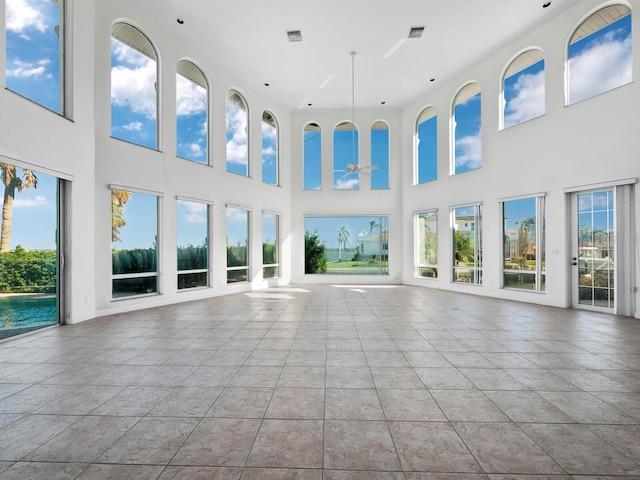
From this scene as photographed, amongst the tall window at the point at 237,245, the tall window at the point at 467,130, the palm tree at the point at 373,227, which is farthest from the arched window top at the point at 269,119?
the tall window at the point at 467,130

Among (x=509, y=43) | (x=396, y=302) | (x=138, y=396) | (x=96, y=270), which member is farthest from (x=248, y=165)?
(x=138, y=396)

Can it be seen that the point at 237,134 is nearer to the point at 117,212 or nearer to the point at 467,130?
the point at 117,212

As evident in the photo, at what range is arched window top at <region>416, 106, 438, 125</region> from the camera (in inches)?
408

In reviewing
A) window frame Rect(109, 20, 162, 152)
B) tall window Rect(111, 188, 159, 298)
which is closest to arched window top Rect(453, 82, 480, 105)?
window frame Rect(109, 20, 162, 152)

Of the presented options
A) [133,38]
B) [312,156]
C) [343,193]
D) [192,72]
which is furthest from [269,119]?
[133,38]

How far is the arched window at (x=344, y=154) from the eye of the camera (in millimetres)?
11656

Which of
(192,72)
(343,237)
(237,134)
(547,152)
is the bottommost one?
(343,237)

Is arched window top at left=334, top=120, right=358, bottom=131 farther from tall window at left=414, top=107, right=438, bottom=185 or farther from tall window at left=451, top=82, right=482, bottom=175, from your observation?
tall window at left=451, top=82, right=482, bottom=175

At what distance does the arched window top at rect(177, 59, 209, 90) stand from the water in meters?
5.59

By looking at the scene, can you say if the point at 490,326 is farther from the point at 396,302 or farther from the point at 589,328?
the point at 396,302

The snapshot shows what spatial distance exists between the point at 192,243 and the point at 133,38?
439 cm

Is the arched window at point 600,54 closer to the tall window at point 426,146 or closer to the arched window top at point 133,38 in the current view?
the tall window at point 426,146

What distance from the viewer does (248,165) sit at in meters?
10.0

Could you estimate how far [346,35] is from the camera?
742 cm
